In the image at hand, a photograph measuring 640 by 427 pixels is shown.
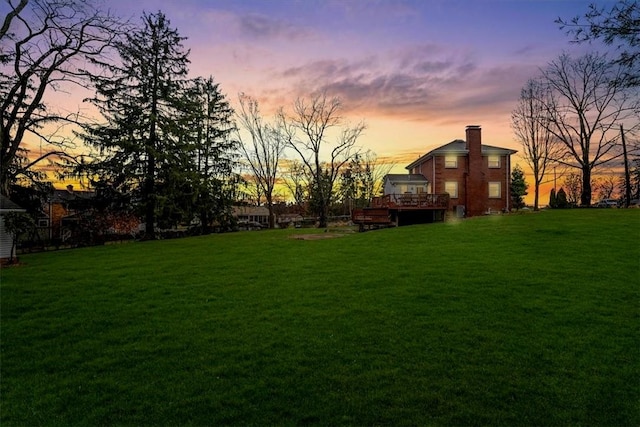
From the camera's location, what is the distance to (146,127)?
27.3m

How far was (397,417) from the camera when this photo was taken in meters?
4.26

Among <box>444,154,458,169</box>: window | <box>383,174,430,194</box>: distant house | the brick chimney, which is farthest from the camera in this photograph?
<box>383,174,430,194</box>: distant house

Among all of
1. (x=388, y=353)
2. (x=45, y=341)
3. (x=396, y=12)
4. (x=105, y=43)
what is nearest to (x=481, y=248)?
(x=396, y=12)

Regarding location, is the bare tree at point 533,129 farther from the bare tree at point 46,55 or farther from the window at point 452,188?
the bare tree at point 46,55

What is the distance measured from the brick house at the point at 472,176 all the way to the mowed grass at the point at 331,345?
23508mm

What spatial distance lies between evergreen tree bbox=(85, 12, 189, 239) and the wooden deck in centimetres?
1392

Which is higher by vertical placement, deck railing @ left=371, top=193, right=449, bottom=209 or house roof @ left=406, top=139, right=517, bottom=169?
house roof @ left=406, top=139, right=517, bottom=169

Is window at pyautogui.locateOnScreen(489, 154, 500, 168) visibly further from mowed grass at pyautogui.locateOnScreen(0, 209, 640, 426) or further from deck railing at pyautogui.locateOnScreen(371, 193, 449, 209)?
mowed grass at pyautogui.locateOnScreen(0, 209, 640, 426)

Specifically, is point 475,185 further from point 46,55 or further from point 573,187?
point 573,187

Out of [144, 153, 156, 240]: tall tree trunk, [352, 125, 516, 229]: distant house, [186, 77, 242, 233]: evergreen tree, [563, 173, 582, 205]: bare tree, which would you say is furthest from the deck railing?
[563, 173, 582, 205]: bare tree

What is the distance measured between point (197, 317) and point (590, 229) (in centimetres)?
1850

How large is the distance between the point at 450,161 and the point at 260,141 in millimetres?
20361

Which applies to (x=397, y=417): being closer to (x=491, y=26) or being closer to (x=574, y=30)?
(x=574, y=30)

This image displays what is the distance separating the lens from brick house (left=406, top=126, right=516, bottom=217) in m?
35.0
